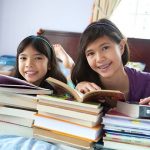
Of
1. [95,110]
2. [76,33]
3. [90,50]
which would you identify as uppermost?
[76,33]

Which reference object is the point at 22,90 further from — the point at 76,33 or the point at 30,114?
the point at 76,33

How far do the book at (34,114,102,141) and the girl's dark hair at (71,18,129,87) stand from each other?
15.5 inches

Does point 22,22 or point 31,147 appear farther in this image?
point 22,22

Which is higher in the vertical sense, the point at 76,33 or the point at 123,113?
the point at 76,33

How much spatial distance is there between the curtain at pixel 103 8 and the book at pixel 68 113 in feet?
6.64

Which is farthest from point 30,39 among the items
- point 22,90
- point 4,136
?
point 4,136

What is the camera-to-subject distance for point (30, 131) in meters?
0.74

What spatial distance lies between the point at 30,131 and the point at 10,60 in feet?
7.42

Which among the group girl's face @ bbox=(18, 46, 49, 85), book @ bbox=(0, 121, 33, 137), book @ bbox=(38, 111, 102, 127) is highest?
girl's face @ bbox=(18, 46, 49, 85)

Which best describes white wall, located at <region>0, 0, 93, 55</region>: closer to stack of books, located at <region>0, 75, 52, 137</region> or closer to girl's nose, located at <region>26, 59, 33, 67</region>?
girl's nose, located at <region>26, 59, 33, 67</region>

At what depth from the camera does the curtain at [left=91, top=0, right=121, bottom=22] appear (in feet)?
8.57

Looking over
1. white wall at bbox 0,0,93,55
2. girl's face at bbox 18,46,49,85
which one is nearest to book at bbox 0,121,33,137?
girl's face at bbox 18,46,49,85

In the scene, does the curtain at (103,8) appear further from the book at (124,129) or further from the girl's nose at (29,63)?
the book at (124,129)

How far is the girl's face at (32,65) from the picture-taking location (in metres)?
1.12
